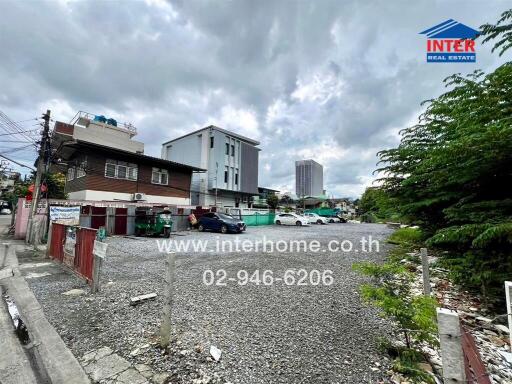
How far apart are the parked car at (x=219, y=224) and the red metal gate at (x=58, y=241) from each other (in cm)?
1018

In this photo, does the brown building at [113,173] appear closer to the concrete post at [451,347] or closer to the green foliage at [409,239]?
the concrete post at [451,347]

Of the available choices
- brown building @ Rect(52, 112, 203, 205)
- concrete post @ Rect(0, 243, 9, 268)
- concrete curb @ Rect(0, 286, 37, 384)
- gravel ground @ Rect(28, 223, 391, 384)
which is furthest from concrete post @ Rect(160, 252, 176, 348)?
brown building @ Rect(52, 112, 203, 205)

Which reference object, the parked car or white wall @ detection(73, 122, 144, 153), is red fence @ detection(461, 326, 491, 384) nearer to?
the parked car

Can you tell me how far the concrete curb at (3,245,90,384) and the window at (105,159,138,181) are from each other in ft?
45.9

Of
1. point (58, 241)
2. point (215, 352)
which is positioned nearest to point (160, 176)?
point (58, 241)

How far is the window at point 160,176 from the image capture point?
64.4 ft

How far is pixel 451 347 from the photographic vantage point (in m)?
1.49

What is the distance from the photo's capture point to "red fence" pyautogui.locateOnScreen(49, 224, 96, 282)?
210 inches

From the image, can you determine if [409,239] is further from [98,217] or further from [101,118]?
[101,118]

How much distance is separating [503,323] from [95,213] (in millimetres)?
15862

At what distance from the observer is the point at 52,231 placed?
310 inches

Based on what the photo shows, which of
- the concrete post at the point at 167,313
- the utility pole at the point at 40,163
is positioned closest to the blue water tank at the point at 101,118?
the utility pole at the point at 40,163

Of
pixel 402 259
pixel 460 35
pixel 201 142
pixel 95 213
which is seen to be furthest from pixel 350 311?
pixel 201 142

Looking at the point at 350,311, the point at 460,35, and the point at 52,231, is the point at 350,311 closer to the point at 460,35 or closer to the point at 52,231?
the point at 460,35
